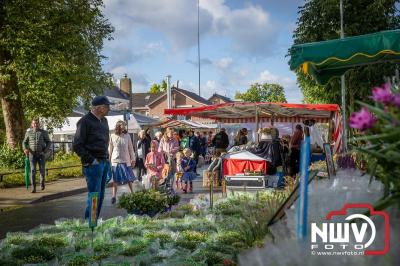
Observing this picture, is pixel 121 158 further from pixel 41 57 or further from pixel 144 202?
pixel 41 57

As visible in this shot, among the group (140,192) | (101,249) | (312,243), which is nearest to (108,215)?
(140,192)

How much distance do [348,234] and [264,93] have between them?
400 ft

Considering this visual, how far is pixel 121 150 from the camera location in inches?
449

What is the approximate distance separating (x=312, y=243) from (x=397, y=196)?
503 millimetres

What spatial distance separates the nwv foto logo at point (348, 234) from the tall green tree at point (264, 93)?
393ft

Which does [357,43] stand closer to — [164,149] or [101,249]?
[101,249]

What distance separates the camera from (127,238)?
667cm

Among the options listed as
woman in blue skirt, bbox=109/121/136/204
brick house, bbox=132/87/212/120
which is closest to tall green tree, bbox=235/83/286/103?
brick house, bbox=132/87/212/120

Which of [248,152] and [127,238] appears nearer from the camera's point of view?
[127,238]

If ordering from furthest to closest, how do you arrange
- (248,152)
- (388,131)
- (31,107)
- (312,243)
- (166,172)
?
(31,107)
(248,152)
(166,172)
(312,243)
(388,131)

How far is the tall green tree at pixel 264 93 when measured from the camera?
12188cm

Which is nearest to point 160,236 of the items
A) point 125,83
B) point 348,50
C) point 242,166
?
point 348,50

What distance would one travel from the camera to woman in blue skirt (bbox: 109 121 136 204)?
11289 millimetres

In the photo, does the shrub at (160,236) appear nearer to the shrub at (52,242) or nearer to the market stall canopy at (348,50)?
the shrub at (52,242)
